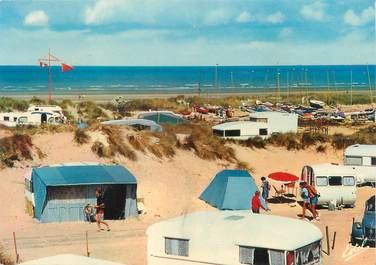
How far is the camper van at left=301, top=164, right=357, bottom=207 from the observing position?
19328mm

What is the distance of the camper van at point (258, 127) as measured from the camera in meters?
29.4

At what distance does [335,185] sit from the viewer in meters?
19.5

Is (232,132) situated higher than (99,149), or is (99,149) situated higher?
(99,149)

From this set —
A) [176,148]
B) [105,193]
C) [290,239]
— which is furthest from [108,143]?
[290,239]

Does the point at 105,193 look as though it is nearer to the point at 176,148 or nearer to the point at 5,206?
the point at 5,206

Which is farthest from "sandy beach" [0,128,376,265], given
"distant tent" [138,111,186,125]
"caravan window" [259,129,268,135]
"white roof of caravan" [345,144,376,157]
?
"distant tent" [138,111,186,125]

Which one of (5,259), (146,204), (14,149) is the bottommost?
(146,204)

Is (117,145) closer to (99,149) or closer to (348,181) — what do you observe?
(99,149)

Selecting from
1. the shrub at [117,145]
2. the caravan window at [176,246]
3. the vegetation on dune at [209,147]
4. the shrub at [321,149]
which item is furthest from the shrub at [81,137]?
the caravan window at [176,246]

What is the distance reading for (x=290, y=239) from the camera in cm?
1177

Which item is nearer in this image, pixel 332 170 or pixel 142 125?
pixel 332 170

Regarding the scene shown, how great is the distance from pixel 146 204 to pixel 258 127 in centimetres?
1187

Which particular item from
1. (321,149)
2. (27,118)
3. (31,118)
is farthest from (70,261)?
(31,118)

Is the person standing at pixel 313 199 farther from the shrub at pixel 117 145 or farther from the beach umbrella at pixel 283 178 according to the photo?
the shrub at pixel 117 145
